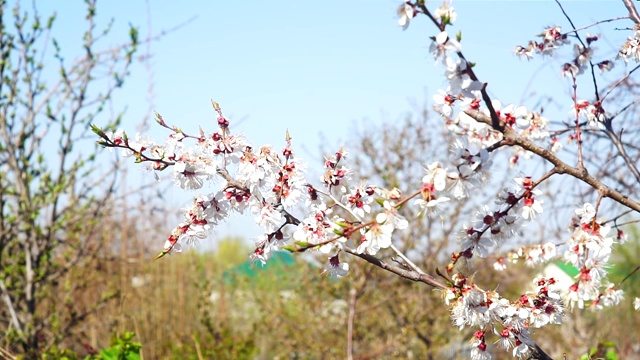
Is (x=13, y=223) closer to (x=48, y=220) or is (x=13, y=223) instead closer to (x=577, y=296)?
(x=48, y=220)

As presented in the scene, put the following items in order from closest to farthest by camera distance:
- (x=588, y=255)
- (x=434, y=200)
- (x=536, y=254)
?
(x=434, y=200) < (x=588, y=255) < (x=536, y=254)

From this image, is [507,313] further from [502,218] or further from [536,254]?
[536,254]

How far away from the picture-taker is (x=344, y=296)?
613 centimetres

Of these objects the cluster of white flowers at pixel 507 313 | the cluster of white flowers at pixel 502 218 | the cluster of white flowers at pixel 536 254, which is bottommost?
the cluster of white flowers at pixel 507 313

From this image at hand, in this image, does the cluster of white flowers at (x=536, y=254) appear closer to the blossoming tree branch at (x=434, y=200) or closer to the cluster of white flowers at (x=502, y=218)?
the blossoming tree branch at (x=434, y=200)

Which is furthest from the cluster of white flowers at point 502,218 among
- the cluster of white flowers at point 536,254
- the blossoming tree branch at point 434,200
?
the cluster of white flowers at point 536,254

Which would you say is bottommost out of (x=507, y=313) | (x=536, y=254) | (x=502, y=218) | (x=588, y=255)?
(x=507, y=313)

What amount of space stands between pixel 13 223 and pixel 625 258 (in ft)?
33.6

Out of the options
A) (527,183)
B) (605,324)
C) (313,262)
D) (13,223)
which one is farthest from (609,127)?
(605,324)

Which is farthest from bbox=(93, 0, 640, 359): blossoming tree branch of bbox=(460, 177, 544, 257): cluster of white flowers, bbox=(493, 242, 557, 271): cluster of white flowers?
bbox=(493, 242, 557, 271): cluster of white flowers

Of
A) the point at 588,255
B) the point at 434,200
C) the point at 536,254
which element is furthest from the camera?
the point at 536,254

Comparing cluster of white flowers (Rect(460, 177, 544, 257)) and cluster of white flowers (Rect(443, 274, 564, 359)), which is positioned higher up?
cluster of white flowers (Rect(460, 177, 544, 257))

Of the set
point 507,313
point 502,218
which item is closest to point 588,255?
point 507,313

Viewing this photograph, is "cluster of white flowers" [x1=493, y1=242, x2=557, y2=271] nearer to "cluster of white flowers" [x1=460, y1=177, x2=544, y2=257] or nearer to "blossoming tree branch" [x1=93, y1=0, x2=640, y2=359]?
"blossoming tree branch" [x1=93, y1=0, x2=640, y2=359]
